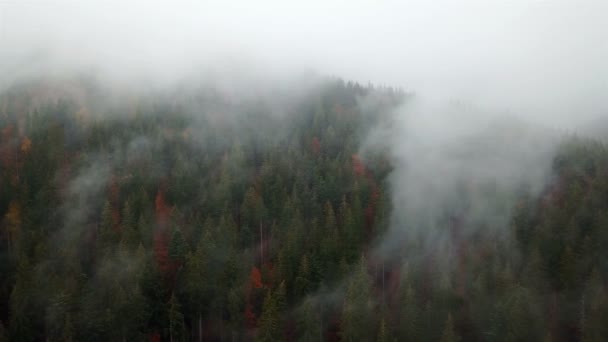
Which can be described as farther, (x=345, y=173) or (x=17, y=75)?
(x=17, y=75)

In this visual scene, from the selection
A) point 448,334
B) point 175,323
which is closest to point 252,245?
point 175,323

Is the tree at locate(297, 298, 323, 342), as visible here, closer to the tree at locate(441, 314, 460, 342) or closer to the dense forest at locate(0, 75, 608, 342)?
the dense forest at locate(0, 75, 608, 342)

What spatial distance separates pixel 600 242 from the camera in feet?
184

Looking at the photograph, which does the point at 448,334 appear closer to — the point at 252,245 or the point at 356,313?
the point at 356,313

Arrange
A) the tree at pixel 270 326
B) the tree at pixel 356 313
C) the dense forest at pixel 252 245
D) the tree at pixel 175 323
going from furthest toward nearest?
the tree at pixel 175 323
the dense forest at pixel 252 245
the tree at pixel 356 313
the tree at pixel 270 326

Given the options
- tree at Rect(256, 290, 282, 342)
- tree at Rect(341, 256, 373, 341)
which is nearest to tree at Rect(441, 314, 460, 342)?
tree at Rect(341, 256, 373, 341)

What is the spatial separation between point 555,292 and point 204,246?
141 ft

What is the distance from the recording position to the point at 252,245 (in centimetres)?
6438

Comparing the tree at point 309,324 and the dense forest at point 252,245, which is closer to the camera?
the tree at point 309,324

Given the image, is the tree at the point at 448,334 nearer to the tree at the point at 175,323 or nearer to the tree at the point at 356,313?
the tree at the point at 356,313

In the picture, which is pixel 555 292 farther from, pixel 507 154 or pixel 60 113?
pixel 60 113

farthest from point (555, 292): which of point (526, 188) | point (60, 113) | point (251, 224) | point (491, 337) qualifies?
point (60, 113)

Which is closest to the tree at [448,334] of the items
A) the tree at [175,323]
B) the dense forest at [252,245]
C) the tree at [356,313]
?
the dense forest at [252,245]

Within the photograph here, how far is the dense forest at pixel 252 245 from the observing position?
47.9m
